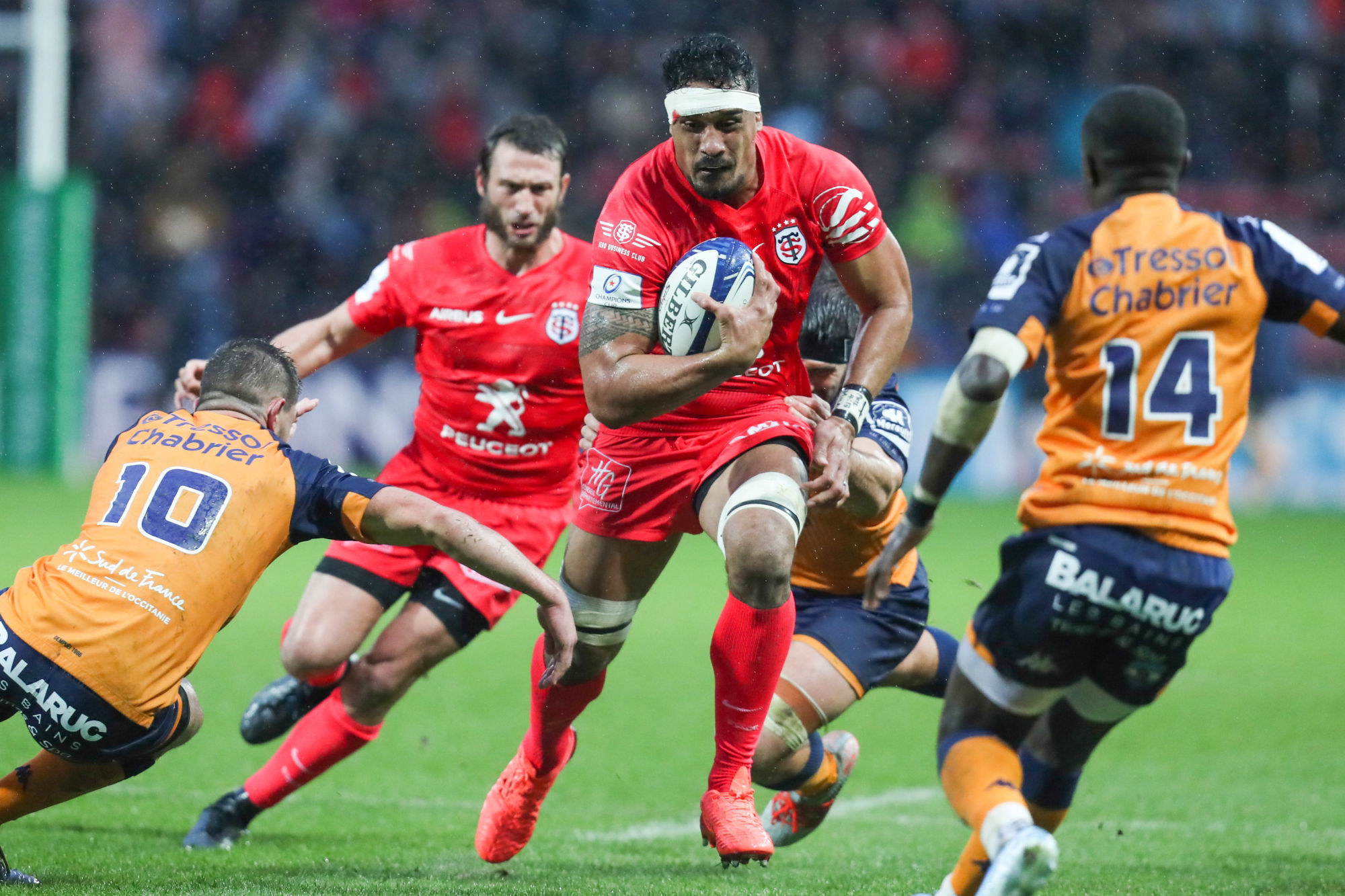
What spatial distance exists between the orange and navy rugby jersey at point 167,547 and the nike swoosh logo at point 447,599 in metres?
1.69

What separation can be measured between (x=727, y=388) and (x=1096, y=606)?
5.79 ft

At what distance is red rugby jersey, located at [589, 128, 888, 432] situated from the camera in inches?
197

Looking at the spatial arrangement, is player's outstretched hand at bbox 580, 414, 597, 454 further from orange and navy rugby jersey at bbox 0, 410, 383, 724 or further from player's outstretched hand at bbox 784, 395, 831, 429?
orange and navy rugby jersey at bbox 0, 410, 383, 724

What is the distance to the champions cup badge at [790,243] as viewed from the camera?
511cm

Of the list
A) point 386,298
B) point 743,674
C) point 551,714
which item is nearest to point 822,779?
point 551,714

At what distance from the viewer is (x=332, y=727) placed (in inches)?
240

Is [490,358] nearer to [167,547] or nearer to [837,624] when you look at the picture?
[837,624]

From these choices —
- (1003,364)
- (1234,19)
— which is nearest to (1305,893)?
(1003,364)

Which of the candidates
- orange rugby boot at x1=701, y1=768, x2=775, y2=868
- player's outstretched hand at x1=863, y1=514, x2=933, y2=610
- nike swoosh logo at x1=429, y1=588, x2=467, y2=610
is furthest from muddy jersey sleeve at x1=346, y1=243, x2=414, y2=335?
player's outstretched hand at x1=863, y1=514, x2=933, y2=610

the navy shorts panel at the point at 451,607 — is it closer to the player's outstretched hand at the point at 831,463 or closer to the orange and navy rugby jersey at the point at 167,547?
the orange and navy rugby jersey at the point at 167,547

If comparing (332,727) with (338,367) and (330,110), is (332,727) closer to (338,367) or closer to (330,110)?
(338,367)

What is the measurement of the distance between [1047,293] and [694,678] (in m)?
6.07

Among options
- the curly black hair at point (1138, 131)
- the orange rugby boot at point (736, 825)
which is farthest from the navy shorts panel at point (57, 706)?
A: the curly black hair at point (1138, 131)

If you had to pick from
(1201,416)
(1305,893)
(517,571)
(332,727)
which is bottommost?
(332,727)
